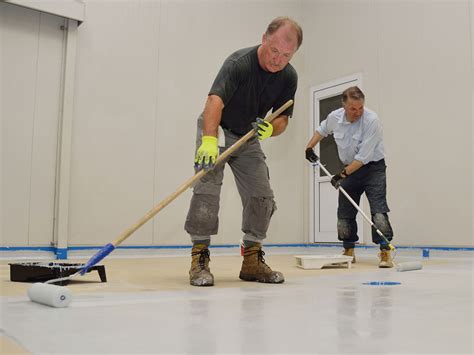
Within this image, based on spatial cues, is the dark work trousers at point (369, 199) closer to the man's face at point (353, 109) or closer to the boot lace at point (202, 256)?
the man's face at point (353, 109)

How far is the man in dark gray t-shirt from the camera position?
218cm

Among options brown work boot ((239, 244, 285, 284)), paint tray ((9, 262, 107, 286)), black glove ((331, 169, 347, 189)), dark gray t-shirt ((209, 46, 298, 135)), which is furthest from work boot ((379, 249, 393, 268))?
paint tray ((9, 262, 107, 286))

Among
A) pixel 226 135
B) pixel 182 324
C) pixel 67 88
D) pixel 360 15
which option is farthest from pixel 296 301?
pixel 360 15

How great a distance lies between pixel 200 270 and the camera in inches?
88.7

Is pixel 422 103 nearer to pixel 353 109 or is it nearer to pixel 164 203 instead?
pixel 353 109

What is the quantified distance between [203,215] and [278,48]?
83cm

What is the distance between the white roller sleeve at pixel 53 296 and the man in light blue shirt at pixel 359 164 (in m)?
2.50

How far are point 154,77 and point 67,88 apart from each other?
94 centimetres

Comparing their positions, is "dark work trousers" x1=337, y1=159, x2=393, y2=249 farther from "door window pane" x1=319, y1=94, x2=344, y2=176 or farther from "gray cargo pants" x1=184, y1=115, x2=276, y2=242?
"door window pane" x1=319, y1=94, x2=344, y2=176

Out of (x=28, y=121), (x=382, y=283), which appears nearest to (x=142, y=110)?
(x=28, y=121)

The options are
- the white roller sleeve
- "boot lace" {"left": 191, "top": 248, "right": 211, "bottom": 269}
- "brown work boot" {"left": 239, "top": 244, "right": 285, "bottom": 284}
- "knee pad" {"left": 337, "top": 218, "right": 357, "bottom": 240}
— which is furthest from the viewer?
"knee pad" {"left": 337, "top": 218, "right": 357, "bottom": 240}

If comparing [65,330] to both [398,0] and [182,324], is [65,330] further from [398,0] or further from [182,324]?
[398,0]

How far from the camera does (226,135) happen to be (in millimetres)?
2449

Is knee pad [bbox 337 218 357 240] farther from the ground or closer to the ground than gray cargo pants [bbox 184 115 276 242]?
closer to the ground
